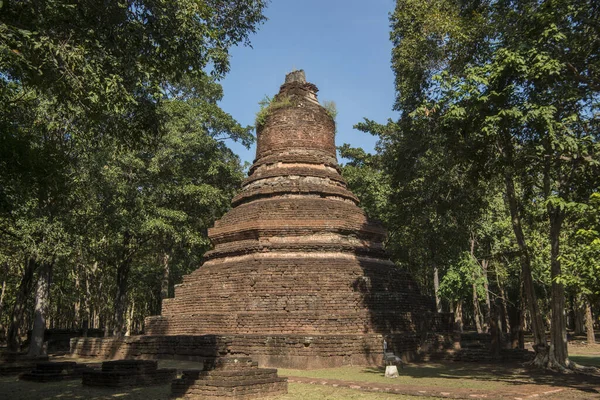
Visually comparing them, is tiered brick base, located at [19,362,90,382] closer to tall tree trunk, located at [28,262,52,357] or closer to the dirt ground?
the dirt ground

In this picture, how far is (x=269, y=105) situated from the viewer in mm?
20734

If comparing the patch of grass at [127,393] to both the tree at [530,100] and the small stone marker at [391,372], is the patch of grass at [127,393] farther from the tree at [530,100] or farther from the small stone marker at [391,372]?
the tree at [530,100]

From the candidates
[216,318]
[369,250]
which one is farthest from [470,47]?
[216,318]

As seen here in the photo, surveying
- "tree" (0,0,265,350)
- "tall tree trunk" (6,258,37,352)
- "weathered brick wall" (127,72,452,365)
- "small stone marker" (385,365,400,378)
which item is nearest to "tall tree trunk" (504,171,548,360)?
"weathered brick wall" (127,72,452,365)

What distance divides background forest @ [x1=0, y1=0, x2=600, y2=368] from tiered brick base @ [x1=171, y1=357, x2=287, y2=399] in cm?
457

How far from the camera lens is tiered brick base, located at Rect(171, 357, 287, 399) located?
8.95 meters

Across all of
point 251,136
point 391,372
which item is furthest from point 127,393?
point 251,136

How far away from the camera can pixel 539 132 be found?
9.98 m

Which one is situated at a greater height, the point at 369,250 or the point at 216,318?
the point at 369,250

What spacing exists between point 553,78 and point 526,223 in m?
18.3

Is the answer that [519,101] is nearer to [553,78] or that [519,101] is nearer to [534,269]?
[553,78]

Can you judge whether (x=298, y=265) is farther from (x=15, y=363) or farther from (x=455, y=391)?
(x=15, y=363)

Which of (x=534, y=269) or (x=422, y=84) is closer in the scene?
(x=422, y=84)

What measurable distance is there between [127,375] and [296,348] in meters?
4.58
